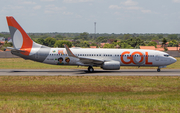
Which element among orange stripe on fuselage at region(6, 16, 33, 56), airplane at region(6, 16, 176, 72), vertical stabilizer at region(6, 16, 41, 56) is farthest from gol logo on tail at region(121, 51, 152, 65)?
orange stripe on fuselage at region(6, 16, 33, 56)

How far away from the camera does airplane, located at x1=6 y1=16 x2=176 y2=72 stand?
38969 mm

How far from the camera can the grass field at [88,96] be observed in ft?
51.2

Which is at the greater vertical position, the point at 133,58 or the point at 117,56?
the point at 117,56

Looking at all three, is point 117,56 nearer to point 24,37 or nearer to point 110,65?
point 110,65

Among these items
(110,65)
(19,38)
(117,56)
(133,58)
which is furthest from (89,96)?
(19,38)

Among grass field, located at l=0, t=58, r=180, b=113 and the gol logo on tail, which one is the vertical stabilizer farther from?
the gol logo on tail

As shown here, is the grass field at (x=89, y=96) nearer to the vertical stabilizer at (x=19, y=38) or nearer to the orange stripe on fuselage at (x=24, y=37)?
the orange stripe on fuselage at (x=24, y=37)

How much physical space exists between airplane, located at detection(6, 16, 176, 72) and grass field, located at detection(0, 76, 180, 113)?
30.3ft

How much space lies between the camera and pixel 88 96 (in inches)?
838

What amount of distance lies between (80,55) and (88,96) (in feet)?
61.2

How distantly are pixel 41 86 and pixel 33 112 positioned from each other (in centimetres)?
1167

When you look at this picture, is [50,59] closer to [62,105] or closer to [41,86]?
[41,86]

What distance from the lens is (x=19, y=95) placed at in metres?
21.9

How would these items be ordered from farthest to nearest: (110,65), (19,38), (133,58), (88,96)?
(133,58)
(19,38)
(110,65)
(88,96)
